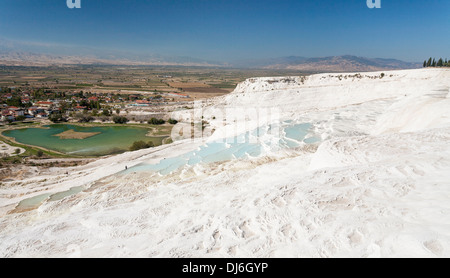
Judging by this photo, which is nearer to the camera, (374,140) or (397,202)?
(397,202)

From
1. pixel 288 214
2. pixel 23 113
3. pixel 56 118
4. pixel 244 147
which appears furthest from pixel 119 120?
pixel 288 214

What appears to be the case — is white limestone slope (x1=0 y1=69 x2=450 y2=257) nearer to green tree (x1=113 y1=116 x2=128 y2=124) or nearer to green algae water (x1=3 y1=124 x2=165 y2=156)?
green algae water (x1=3 y1=124 x2=165 y2=156)

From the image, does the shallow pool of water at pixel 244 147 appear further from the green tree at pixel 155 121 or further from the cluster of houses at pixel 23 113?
the cluster of houses at pixel 23 113

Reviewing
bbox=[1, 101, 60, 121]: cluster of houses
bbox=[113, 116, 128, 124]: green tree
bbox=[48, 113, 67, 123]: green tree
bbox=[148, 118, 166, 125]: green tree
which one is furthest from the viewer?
bbox=[48, 113, 67, 123]: green tree

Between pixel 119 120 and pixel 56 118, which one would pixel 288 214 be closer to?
pixel 119 120

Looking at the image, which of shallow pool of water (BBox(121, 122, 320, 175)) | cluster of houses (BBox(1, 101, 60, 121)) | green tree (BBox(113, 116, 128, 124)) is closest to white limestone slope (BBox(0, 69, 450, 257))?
shallow pool of water (BBox(121, 122, 320, 175))

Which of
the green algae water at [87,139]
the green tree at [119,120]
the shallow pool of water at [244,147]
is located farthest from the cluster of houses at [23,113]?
the shallow pool of water at [244,147]
